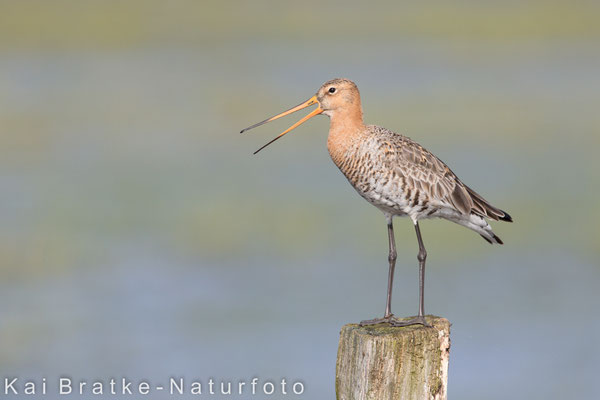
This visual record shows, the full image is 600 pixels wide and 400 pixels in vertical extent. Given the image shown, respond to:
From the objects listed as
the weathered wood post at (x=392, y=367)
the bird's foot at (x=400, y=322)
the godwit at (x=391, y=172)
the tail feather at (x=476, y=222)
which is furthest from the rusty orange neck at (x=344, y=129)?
the weathered wood post at (x=392, y=367)

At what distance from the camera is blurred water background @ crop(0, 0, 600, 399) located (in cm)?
859

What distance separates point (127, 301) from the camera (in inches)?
371

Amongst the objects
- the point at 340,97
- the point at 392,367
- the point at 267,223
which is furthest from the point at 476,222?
the point at 267,223

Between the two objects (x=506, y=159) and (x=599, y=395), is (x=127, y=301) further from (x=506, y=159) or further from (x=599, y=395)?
(x=506, y=159)

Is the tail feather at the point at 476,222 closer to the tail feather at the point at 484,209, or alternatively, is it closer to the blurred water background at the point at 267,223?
the tail feather at the point at 484,209

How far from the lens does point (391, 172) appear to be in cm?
575

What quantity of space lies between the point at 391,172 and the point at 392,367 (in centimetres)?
147

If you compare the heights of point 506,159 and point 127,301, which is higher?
point 506,159

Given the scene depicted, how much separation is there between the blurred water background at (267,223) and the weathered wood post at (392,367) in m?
3.22

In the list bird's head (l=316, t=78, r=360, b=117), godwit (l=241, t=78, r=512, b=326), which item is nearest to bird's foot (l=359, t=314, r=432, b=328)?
godwit (l=241, t=78, r=512, b=326)

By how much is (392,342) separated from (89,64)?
1721cm

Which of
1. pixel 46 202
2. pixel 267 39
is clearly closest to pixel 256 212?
pixel 46 202

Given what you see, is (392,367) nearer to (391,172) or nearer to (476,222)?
(391,172)

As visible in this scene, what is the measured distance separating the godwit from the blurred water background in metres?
2.26
